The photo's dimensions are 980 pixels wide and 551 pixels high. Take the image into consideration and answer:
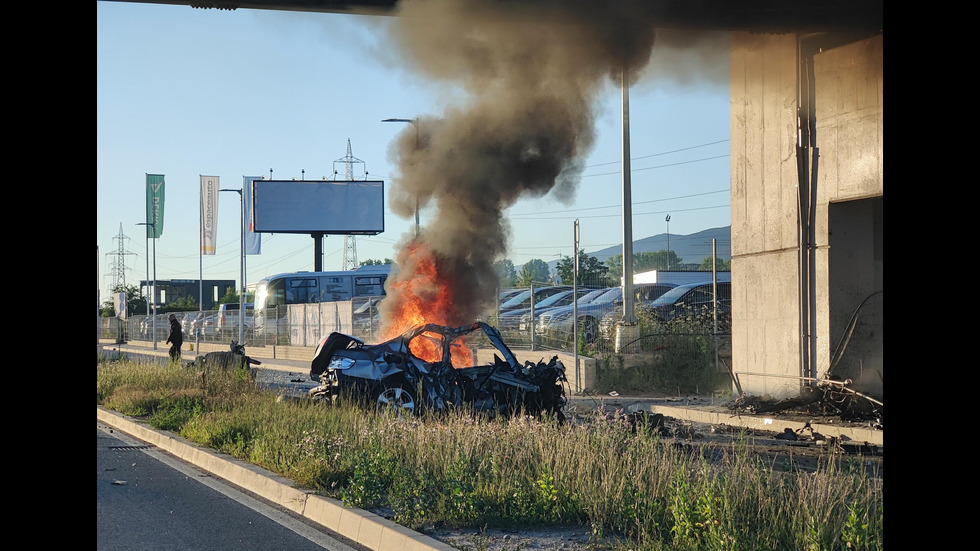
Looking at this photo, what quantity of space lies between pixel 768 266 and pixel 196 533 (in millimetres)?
10973

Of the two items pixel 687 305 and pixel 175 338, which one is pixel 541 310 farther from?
pixel 175 338

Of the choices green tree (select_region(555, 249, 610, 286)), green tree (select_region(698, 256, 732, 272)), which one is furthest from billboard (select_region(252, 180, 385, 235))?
green tree (select_region(698, 256, 732, 272))

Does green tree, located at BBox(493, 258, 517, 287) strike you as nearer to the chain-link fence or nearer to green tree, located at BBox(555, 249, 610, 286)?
the chain-link fence

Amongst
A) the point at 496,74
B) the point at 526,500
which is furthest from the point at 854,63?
the point at 526,500

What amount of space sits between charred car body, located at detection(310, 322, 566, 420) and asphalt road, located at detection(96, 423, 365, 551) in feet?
8.17

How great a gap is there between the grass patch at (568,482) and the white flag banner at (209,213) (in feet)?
122

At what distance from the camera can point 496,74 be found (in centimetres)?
1627

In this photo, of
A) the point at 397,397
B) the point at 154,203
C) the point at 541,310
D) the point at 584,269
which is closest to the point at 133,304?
the point at 154,203

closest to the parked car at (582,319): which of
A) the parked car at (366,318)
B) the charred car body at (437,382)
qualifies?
the parked car at (366,318)

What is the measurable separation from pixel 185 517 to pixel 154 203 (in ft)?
155

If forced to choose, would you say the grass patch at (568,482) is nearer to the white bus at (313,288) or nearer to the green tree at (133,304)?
the white bus at (313,288)

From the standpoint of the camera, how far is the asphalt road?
270 inches
